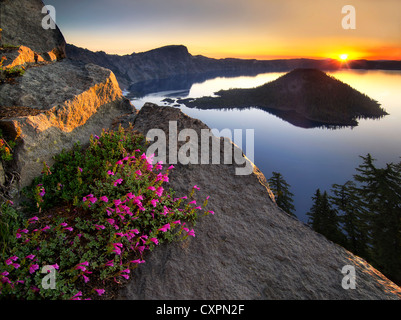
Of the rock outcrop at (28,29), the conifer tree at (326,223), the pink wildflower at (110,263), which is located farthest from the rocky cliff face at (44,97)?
the conifer tree at (326,223)

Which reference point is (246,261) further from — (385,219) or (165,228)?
(385,219)

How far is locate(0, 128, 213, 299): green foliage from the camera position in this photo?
3965mm

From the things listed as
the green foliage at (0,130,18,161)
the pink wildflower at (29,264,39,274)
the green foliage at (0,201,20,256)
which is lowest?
the pink wildflower at (29,264,39,274)

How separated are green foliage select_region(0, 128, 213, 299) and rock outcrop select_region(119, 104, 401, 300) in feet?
1.22

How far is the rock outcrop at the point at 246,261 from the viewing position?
4.48 metres

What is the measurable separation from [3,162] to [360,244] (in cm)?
4247

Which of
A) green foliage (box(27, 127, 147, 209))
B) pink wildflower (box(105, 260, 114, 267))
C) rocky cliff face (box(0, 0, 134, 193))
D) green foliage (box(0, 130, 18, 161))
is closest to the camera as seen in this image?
pink wildflower (box(105, 260, 114, 267))

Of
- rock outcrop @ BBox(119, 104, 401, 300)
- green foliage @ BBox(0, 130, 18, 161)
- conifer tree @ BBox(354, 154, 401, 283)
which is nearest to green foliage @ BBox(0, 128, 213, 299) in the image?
rock outcrop @ BBox(119, 104, 401, 300)

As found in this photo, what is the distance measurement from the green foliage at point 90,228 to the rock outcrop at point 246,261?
0.37 meters

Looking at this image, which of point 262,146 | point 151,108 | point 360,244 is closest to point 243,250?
point 151,108

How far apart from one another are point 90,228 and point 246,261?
347cm

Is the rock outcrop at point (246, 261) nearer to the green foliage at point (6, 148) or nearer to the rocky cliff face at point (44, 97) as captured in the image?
the rocky cliff face at point (44, 97)

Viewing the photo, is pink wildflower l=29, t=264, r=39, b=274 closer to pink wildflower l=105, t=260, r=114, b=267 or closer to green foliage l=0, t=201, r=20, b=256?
green foliage l=0, t=201, r=20, b=256
